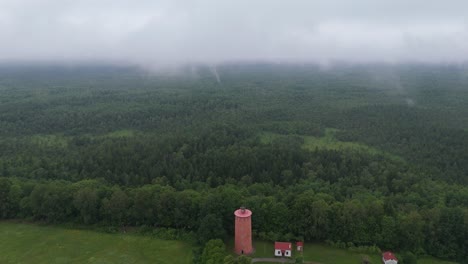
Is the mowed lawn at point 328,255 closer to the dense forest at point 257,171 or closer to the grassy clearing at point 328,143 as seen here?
the dense forest at point 257,171

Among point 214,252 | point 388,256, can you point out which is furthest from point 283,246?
A: point 388,256

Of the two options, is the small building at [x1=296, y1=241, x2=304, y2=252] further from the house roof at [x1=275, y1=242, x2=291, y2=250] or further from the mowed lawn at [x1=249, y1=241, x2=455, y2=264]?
the house roof at [x1=275, y1=242, x2=291, y2=250]

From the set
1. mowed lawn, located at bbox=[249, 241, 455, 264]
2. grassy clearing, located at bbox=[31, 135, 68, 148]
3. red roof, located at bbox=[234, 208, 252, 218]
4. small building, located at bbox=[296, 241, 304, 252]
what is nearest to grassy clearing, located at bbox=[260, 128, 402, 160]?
mowed lawn, located at bbox=[249, 241, 455, 264]

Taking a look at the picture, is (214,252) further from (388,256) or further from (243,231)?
(388,256)

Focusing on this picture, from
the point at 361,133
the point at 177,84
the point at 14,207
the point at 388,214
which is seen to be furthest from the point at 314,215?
the point at 177,84

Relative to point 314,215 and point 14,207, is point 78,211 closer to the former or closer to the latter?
point 14,207

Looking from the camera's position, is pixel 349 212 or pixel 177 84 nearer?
pixel 349 212
